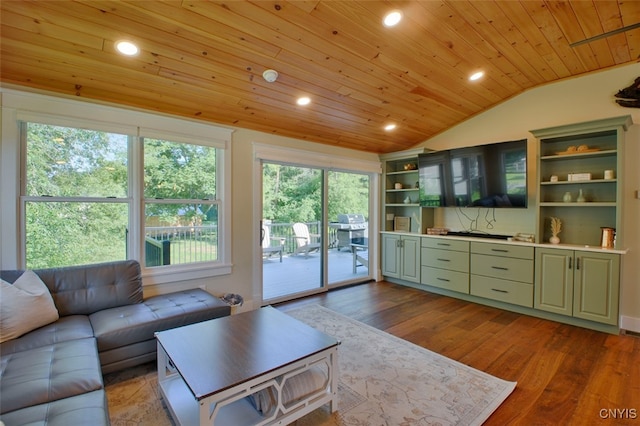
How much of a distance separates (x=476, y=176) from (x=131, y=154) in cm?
412

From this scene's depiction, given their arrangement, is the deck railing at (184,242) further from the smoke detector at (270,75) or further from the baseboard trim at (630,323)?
the baseboard trim at (630,323)

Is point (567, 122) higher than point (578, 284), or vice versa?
point (567, 122)

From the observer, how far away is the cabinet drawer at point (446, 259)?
162 inches

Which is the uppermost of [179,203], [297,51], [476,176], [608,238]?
[297,51]

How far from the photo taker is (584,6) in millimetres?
2398

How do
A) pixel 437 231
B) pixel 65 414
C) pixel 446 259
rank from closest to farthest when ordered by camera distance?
pixel 65 414 → pixel 446 259 → pixel 437 231

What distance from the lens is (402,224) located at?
5.19 m

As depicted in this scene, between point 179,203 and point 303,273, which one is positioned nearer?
point 179,203

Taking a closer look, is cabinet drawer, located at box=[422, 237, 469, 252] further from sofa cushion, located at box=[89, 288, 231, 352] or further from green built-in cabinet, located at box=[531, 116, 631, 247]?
sofa cushion, located at box=[89, 288, 231, 352]

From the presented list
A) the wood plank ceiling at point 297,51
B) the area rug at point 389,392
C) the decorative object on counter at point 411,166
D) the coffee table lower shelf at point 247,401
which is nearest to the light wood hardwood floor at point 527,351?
the area rug at point 389,392

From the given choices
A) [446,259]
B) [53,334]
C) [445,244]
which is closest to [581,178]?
[445,244]

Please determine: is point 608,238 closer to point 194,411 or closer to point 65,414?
point 194,411

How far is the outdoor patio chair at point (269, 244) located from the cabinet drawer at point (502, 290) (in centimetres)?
267

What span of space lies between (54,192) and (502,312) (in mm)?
4948
